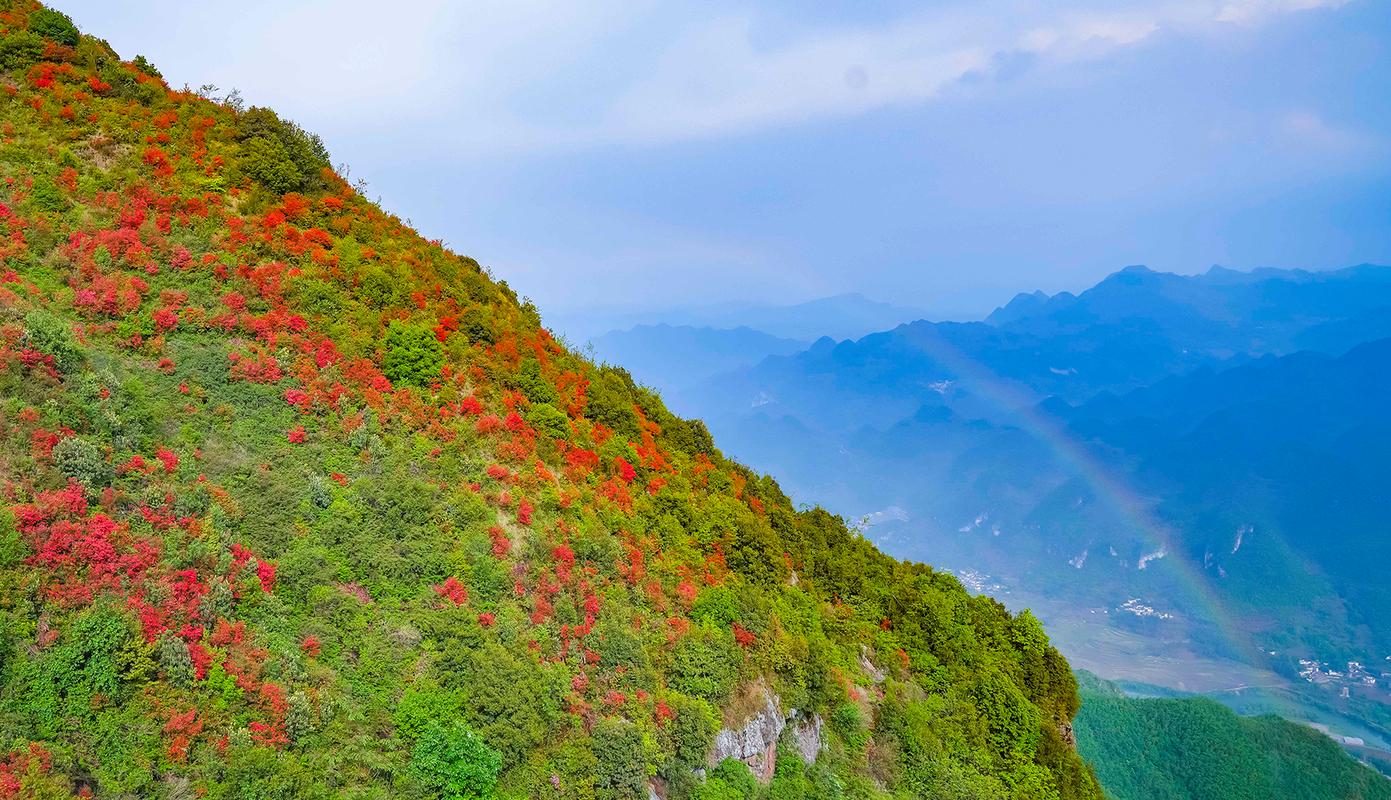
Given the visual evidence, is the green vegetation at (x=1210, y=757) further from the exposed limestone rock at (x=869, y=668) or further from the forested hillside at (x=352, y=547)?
the exposed limestone rock at (x=869, y=668)

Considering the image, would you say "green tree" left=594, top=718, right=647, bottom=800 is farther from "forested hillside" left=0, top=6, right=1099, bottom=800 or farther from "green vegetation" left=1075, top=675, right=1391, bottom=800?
"green vegetation" left=1075, top=675, right=1391, bottom=800

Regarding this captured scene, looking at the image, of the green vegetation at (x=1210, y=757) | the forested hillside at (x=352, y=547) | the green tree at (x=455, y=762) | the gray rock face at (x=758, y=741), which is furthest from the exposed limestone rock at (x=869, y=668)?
the green vegetation at (x=1210, y=757)

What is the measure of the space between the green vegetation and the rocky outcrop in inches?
2591

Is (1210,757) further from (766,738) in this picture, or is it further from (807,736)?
(766,738)

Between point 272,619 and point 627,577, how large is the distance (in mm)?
9755

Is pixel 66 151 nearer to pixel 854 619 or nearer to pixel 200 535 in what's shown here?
pixel 200 535

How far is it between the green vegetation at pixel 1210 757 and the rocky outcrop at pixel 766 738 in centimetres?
6580

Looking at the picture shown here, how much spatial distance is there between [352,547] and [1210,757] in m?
88.1

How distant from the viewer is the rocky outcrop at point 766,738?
20156 millimetres

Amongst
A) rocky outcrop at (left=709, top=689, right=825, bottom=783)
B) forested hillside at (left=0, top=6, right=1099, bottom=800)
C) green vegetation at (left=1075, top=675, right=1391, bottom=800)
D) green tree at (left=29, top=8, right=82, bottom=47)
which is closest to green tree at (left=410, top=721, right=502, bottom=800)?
forested hillside at (left=0, top=6, right=1099, bottom=800)

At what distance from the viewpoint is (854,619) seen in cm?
2959

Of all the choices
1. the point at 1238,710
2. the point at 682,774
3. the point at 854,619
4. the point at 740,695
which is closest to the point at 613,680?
the point at 682,774

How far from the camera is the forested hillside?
13.5 meters

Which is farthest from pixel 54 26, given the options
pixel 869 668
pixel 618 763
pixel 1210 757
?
pixel 1210 757
